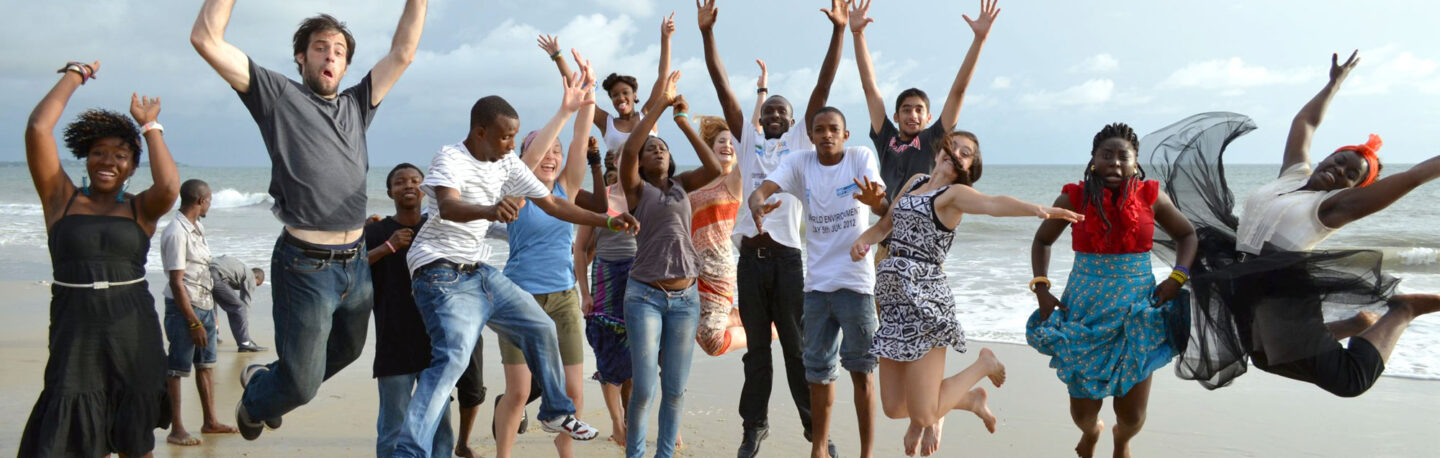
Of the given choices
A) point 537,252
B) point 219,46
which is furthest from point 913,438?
point 219,46

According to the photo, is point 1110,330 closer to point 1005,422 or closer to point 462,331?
point 1005,422

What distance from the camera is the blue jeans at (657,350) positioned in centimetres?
515

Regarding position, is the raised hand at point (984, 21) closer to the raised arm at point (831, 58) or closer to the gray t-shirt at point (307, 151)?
the raised arm at point (831, 58)

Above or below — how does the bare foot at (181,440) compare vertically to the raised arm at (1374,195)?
below

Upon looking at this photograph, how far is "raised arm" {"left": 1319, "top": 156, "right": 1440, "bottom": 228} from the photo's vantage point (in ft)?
14.2

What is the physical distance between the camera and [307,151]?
4.40 m

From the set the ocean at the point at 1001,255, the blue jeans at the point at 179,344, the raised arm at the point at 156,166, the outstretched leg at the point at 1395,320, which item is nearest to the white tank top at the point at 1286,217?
the outstretched leg at the point at 1395,320

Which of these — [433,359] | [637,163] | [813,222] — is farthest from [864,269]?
[433,359]

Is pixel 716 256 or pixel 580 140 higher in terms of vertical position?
pixel 580 140

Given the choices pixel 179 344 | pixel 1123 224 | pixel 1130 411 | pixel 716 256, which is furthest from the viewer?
pixel 179 344

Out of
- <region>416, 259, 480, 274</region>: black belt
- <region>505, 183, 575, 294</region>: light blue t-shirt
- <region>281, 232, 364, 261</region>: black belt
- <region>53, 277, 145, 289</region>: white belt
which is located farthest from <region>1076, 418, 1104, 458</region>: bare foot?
<region>53, 277, 145, 289</region>: white belt

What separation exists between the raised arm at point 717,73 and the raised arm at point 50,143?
3411 mm

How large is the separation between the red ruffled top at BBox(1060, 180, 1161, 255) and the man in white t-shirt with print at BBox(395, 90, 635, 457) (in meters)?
2.23

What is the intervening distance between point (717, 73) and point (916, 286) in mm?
2170
